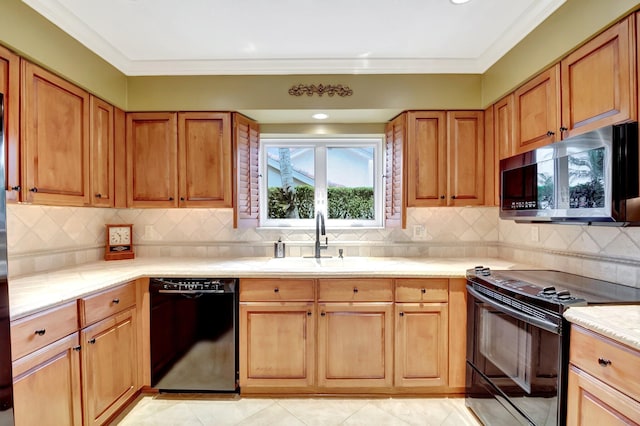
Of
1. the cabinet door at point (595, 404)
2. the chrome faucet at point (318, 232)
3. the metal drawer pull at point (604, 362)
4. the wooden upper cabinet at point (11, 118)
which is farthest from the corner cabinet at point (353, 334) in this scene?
the wooden upper cabinet at point (11, 118)

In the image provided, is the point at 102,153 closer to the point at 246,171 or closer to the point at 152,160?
the point at 152,160

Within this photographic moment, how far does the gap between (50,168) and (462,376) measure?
2.93 m

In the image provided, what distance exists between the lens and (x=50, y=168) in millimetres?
1817

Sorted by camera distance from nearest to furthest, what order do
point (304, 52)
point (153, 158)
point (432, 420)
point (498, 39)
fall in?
point (432, 420) → point (498, 39) → point (304, 52) → point (153, 158)

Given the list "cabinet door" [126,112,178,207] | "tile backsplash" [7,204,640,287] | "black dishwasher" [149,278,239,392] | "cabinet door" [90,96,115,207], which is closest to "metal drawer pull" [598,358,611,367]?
"tile backsplash" [7,204,640,287]

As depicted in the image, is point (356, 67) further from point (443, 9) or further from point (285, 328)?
point (285, 328)

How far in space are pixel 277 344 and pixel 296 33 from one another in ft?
6.85

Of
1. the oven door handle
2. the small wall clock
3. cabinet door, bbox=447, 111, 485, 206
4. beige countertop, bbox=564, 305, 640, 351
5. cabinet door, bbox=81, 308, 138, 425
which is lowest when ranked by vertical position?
cabinet door, bbox=81, 308, 138, 425

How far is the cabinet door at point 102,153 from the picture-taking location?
2.15 meters

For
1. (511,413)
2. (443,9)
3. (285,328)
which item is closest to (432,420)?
(511,413)

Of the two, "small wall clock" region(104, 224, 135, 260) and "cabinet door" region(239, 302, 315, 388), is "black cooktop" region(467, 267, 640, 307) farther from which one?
"small wall clock" region(104, 224, 135, 260)

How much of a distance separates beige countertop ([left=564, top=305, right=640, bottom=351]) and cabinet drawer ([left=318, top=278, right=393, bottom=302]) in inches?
41.0

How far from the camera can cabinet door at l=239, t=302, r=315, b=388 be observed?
84.7 inches

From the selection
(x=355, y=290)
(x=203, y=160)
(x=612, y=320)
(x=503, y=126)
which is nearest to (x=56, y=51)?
(x=203, y=160)
